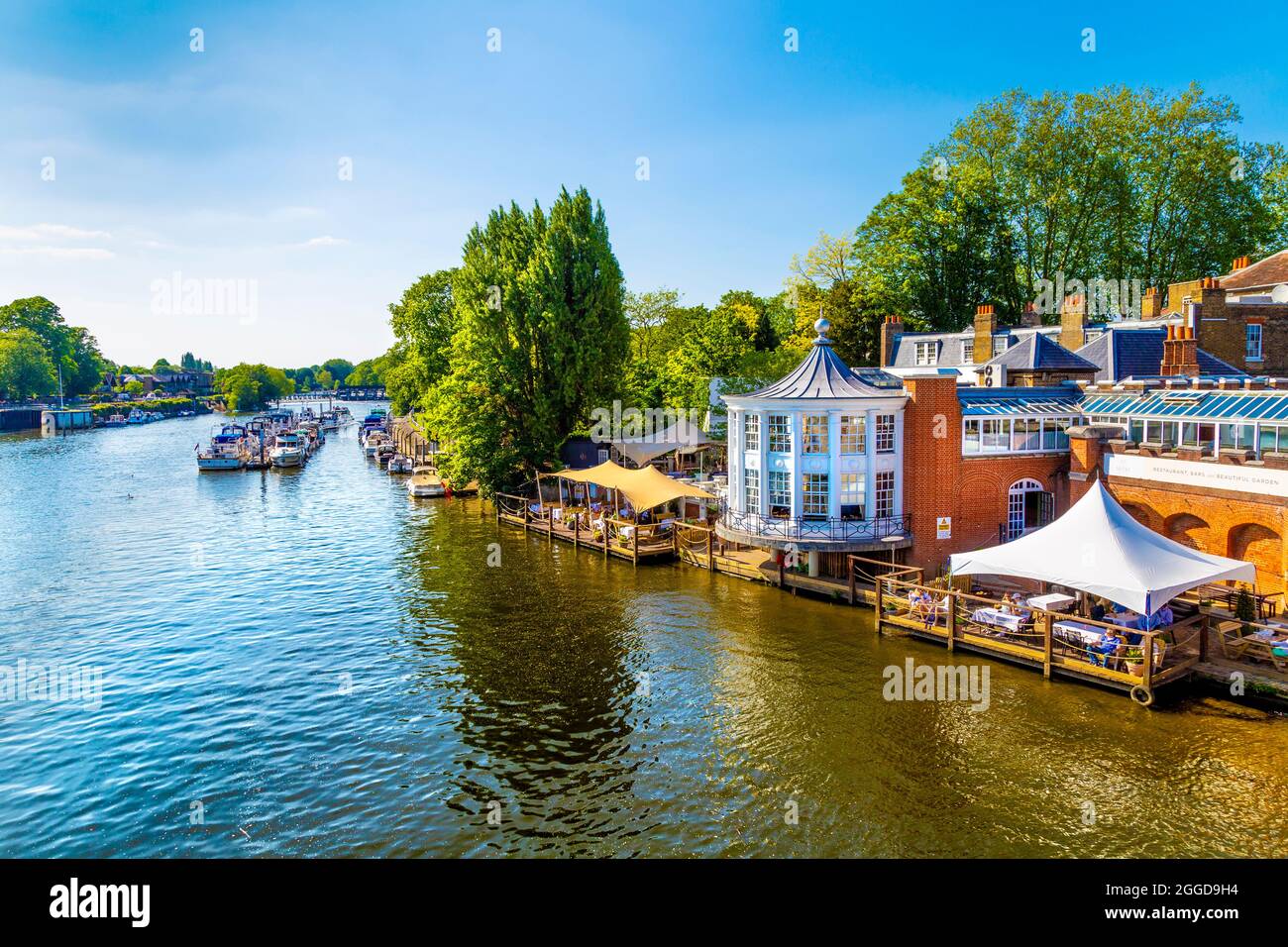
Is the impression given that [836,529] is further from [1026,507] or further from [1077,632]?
[1077,632]

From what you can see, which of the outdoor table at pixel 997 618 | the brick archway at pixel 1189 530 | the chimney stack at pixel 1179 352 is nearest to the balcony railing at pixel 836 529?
the outdoor table at pixel 997 618

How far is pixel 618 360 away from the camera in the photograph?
53.7 m

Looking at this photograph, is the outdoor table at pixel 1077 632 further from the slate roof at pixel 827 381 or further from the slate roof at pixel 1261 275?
the slate roof at pixel 1261 275

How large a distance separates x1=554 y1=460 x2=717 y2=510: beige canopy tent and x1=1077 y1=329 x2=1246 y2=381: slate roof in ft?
61.2

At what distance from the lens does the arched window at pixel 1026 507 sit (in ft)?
103

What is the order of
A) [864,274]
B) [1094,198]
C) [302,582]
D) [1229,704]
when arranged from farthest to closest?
1. [864,274]
2. [1094,198]
3. [302,582]
4. [1229,704]

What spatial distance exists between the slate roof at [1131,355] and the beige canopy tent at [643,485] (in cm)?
1866

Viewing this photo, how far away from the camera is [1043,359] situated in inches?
1417

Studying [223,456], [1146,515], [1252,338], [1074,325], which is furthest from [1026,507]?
[223,456]

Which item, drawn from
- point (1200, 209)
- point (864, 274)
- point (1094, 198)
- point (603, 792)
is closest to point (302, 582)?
point (603, 792)

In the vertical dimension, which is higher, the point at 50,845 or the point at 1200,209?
the point at 1200,209
